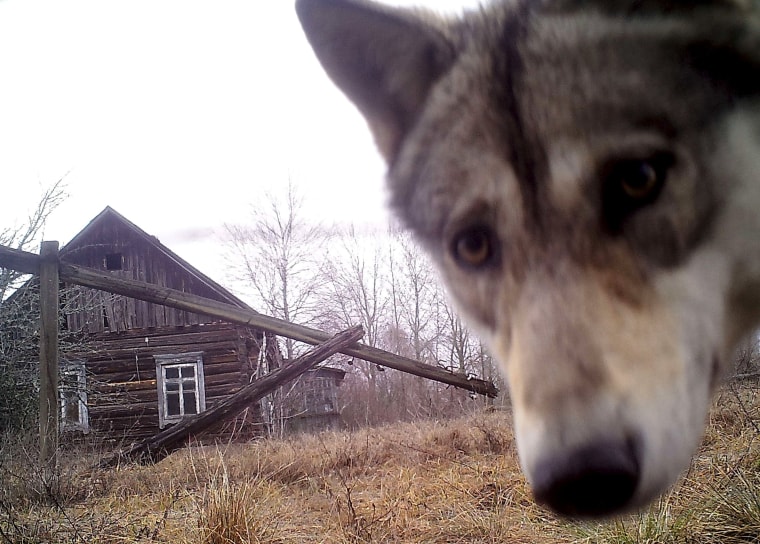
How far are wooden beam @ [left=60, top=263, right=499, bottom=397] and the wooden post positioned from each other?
8.6 inches

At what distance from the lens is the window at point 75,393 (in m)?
13.8

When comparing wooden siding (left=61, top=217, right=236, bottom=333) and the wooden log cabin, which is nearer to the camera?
the wooden log cabin

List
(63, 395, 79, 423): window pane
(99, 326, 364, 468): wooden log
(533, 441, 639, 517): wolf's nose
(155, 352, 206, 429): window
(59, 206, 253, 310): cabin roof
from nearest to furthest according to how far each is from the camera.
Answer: (533, 441, 639, 517): wolf's nose < (99, 326, 364, 468): wooden log < (63, 395, 79, 423): window pane < (155, 352, 206, 429): window < (59, 206, 253, 310): cabin roof

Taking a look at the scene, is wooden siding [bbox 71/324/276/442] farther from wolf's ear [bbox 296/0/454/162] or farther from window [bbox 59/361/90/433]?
wolf's ear [bbox 296/0/454/162]

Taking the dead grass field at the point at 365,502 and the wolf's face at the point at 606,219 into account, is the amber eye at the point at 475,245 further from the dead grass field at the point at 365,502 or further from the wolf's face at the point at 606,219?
the dead grass field at the point at 365,502

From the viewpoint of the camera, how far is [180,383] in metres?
16.8

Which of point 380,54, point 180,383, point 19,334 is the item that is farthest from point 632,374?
point 180,383

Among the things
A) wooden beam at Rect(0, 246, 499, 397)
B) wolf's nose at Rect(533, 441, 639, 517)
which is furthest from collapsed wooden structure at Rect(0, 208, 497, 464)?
wolf's nose at Rect(533, 441, 639, 517)

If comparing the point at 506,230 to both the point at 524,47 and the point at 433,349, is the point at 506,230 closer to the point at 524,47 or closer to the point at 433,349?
the point at 524,47

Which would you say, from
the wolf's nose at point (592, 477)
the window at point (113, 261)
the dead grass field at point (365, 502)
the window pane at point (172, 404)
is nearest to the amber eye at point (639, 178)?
the wolf's nose at point (592, 477)

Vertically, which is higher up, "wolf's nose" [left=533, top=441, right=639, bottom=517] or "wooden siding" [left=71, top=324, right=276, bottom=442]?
"wolf's nose" [left=533, top=441, right=639, bottom=517]

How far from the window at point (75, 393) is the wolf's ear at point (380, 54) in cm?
1408

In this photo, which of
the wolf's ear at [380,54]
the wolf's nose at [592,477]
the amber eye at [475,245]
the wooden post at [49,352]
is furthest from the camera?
the wooden post at [49,352]

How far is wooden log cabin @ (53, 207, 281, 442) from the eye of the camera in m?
16.5
